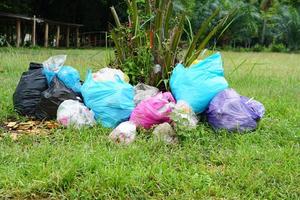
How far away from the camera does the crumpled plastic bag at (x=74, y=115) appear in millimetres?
4117

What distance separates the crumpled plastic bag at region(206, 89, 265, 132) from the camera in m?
4.04

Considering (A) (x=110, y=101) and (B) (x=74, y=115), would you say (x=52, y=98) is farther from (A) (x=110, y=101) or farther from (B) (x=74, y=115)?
(A) (x=110, y=101)

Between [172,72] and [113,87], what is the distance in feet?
2.29

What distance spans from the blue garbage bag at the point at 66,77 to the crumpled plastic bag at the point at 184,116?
1.20m

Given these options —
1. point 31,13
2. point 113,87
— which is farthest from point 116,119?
point 31,13

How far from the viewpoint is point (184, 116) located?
3861mm

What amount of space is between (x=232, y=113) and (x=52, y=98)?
1.77 meters

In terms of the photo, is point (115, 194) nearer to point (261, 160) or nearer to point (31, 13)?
point (261, 160)

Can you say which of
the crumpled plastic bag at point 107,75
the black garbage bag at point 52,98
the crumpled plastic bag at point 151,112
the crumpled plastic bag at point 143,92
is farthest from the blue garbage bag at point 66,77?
the crumpled plastic bag at point 151,112

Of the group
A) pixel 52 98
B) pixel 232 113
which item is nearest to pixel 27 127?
pixel 52 98

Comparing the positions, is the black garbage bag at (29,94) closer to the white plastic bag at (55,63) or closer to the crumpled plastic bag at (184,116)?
the white plastic bag at (55,63)

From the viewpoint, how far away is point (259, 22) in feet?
99.5

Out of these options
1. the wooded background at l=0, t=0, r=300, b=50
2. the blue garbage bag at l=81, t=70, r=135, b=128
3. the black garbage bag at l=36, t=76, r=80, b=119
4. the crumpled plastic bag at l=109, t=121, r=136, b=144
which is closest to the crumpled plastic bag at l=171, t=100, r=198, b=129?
the crumpled plastic bag at l=109, t=121, r=136, b=144

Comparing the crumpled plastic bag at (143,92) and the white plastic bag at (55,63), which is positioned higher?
the white plastic bag at (55,63)
